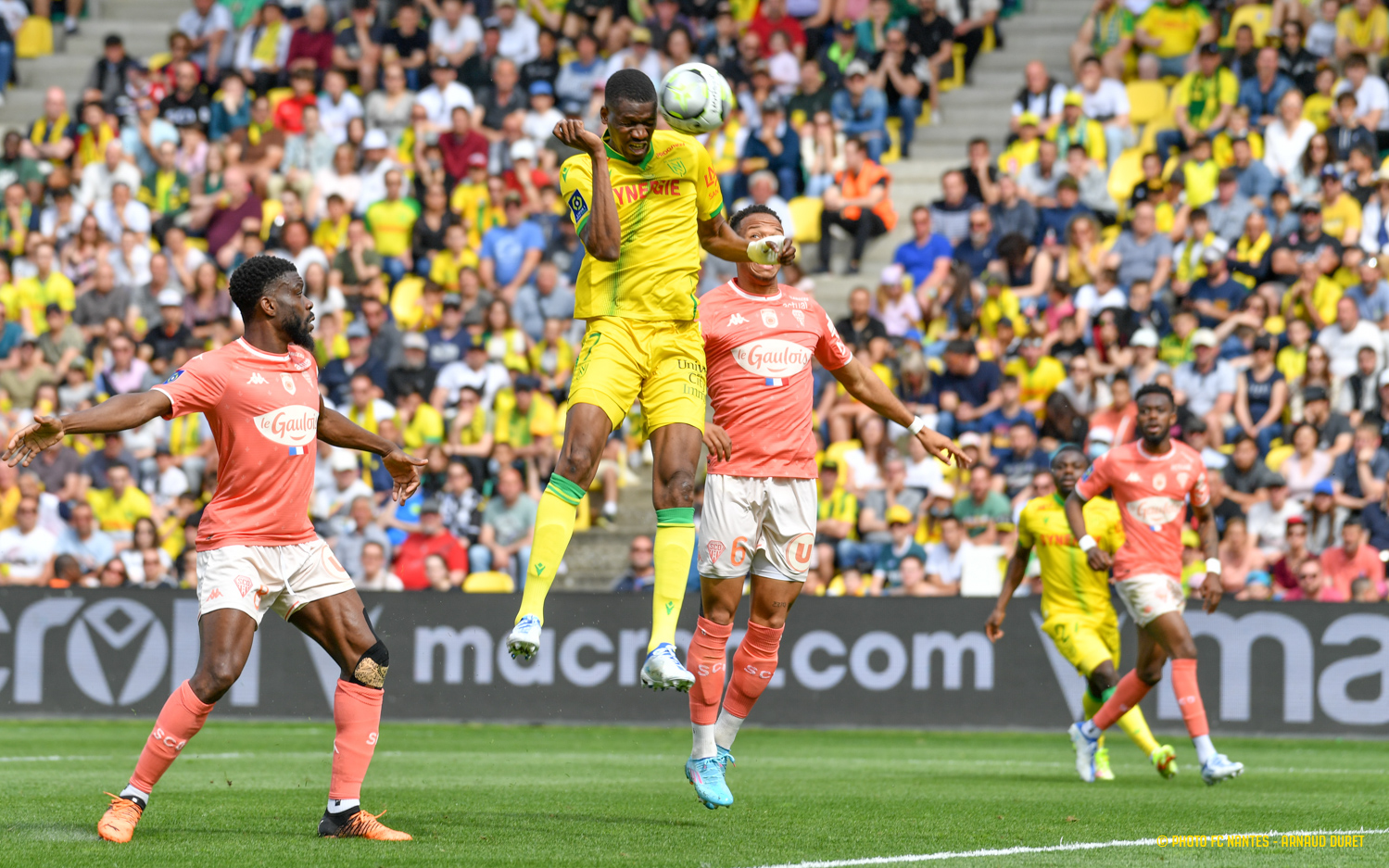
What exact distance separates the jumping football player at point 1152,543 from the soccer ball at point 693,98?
459cm

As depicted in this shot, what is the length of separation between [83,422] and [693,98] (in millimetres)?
3133

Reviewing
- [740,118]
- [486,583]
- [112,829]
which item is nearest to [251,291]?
[112,829]

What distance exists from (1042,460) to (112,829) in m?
11.6

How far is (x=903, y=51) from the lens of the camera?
22.0 m

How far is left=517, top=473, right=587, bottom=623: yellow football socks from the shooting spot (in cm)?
802

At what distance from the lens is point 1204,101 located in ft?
65.6

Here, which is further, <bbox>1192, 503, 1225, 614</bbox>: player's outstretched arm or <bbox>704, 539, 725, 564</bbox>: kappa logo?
<bbox>1192, 503, 1225, 614</bbox>: player's outstretched arm

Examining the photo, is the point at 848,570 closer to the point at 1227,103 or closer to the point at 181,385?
the point at 1227,103

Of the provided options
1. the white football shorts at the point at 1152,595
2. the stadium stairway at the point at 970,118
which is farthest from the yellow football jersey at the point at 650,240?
the stadium stairway at the point at 970,118

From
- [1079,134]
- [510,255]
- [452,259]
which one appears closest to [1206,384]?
[1079,134]

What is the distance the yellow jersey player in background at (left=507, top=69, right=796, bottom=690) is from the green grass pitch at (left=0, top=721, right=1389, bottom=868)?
45.1 inches

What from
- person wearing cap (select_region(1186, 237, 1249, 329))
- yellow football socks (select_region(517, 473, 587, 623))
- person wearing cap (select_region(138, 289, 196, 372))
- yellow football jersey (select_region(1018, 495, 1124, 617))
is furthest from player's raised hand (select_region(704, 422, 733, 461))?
person wearing cap (select_region(138, 289, 196, 372))

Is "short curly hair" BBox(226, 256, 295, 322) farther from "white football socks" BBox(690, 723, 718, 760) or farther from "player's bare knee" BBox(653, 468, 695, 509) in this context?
"white football socks" BBox(690, 723, 718, 760)

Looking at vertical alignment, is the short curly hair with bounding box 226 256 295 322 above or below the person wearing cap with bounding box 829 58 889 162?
below
